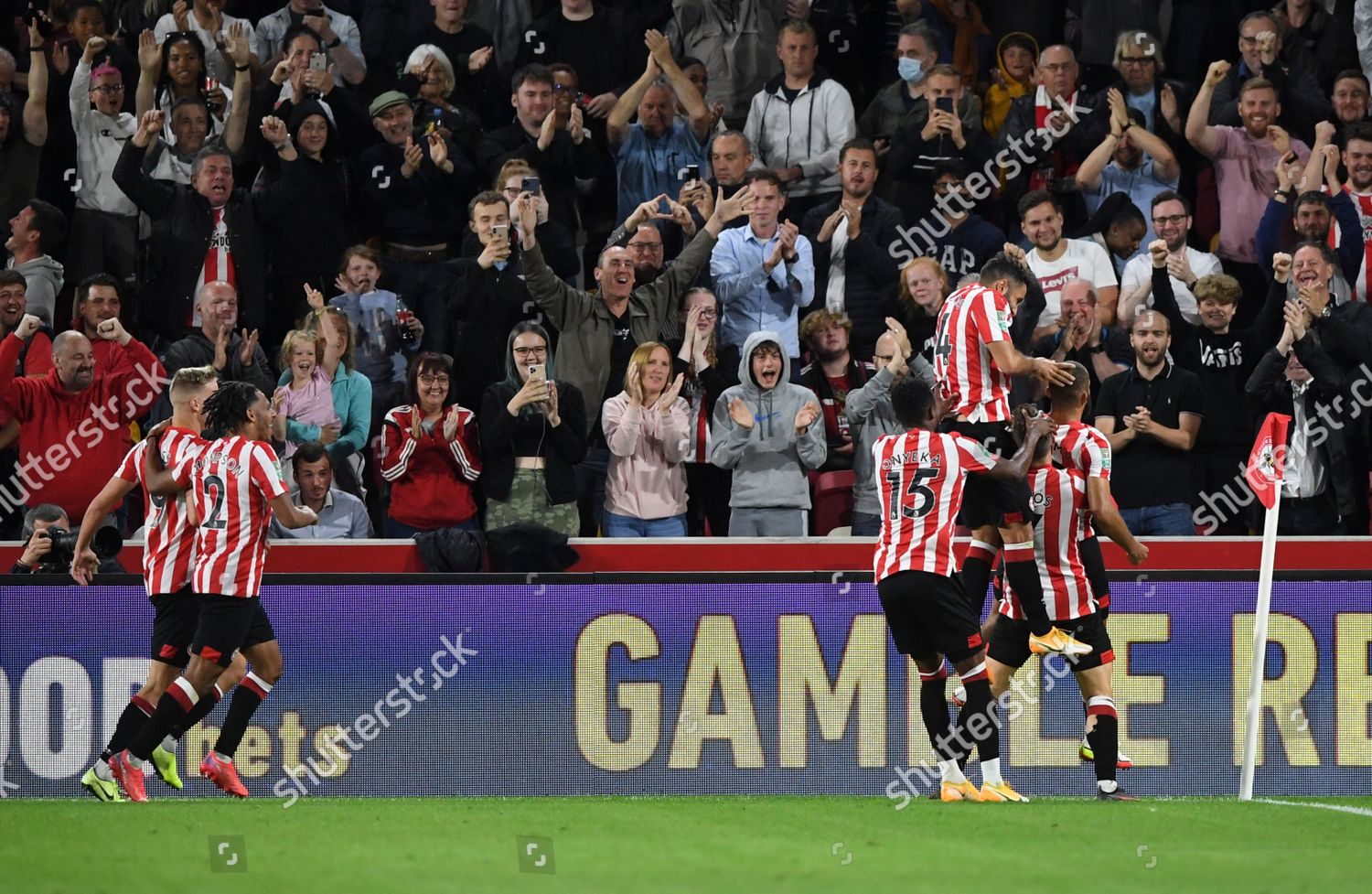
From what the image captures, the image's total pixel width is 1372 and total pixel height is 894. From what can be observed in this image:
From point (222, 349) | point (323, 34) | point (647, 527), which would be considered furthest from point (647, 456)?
point (323, 34)

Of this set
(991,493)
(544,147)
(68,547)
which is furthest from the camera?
(544,147)

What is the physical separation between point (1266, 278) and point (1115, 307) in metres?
1.29

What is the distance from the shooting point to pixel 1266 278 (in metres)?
12.8

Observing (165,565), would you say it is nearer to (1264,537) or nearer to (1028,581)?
(1028,581)

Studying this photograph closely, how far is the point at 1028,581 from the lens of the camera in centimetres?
883

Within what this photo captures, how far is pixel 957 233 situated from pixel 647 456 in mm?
2981

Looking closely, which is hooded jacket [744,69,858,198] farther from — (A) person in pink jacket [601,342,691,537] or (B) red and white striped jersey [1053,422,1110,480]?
(B) red and white striped jersey [1053,422,1110,480]

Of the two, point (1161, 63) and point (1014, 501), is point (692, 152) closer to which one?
point (1161, 63)

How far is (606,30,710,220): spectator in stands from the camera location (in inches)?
519

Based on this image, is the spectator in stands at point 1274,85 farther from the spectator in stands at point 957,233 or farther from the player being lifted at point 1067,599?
the player being lifted at point 1067,599

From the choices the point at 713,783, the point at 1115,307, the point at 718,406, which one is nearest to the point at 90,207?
the point at 718,406

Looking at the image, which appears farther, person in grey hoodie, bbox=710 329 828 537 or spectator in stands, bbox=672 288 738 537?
spectator in stands, bbox=672 288 738 537

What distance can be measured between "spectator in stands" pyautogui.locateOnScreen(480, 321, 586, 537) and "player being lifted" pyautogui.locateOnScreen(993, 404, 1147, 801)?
2.90 m

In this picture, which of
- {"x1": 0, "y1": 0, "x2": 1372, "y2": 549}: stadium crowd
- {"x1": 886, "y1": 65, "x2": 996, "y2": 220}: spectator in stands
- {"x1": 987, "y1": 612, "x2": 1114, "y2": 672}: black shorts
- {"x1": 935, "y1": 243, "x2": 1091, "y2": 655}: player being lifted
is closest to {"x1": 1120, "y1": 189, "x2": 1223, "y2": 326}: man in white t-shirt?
{"x1": 0, "y1": 0, "x2": 1372, "y2": 549}: stadium crowd
